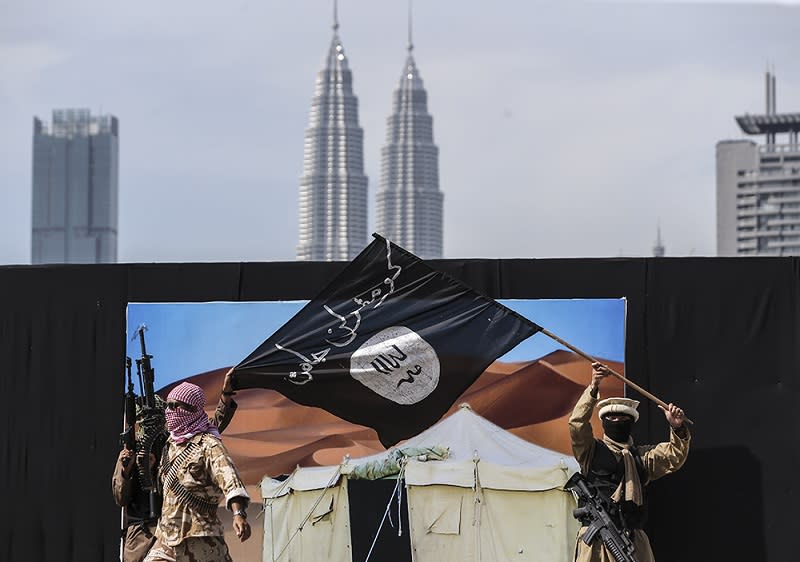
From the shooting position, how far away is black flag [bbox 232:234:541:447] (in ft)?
28.2

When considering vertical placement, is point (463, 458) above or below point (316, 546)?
above

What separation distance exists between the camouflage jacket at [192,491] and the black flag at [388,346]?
127 cm

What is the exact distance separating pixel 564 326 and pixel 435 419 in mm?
1194

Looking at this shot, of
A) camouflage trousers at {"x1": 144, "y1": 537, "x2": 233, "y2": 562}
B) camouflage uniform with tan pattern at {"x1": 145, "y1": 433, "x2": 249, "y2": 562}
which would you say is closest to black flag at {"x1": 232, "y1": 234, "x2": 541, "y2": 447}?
camouflage uniform with tan pattern at {"x1": 145, "y1": 433, "x2": 249, "y2": 562}

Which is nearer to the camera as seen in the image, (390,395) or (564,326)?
(390,395)

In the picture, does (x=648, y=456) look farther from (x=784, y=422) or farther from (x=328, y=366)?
(x=328, y=366)

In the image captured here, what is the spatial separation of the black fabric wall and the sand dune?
0.50m

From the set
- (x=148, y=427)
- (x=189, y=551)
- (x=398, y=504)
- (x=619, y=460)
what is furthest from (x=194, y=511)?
(x=619, y=460)

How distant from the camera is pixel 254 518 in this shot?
9.33 metres

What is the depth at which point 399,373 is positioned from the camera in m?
8.62

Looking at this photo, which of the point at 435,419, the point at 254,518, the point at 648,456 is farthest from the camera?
the point at 254,518

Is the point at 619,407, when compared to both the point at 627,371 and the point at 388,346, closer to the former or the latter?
the point at 627,371

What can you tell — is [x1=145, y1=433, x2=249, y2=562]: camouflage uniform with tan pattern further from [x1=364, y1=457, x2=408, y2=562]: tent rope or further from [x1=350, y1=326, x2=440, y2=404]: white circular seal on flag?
[x1=364, y1=457, x2=408, y2=562]: tent rope

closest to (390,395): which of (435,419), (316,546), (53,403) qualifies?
(435,419)
